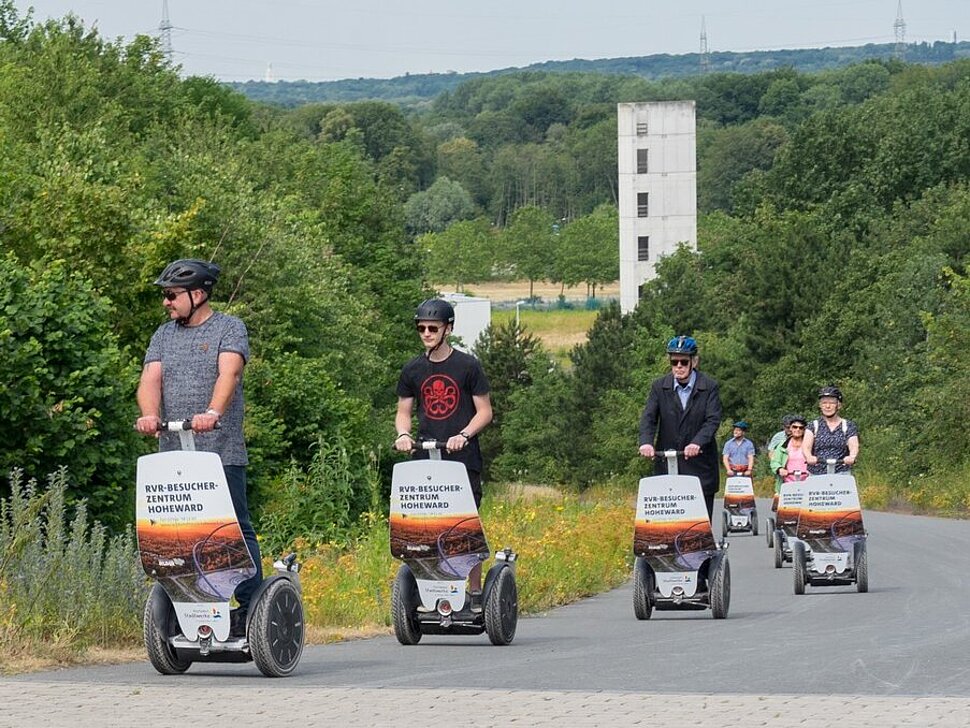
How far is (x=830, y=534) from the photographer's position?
738 inches

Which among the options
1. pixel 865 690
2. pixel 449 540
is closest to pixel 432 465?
pixel 449 540

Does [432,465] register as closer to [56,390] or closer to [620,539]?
[620,539]

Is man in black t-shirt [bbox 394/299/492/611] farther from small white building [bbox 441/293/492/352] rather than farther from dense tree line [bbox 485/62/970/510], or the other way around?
small white building [bbox 441/293/492/352]

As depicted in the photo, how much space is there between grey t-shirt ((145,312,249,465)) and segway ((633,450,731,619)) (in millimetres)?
5304

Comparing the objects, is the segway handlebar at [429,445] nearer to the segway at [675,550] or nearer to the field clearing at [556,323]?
the segway at [675,550]

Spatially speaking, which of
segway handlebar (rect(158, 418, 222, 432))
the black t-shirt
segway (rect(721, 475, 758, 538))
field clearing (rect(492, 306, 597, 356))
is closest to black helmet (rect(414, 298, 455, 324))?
the black t-shirt

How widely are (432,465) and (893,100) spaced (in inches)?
4168

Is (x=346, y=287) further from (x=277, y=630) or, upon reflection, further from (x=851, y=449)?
(x=277, y=630)

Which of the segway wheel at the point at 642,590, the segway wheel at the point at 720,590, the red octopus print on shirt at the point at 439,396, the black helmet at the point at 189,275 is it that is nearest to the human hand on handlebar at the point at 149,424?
the black helmet at the point at 189,275

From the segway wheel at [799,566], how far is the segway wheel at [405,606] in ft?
23.3

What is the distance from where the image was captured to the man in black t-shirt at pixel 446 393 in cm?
1223

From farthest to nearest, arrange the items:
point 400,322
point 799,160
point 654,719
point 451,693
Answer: point 799,160 < point 400,322 < point 451,693 < point 654,719

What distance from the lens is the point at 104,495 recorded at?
32.0m

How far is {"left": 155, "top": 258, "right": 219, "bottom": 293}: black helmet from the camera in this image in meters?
9.99
